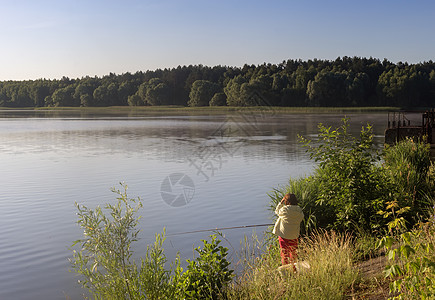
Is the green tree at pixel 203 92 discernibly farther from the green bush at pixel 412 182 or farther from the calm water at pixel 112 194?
the green bush at pixel 412 182

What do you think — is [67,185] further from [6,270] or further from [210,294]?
[210,294]

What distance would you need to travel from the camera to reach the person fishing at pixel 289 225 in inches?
351

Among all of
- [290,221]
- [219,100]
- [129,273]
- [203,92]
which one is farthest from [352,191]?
[203,92]

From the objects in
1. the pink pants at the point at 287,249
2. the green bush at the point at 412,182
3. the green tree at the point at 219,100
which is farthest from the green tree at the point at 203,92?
the pink pants at the point at 287,249

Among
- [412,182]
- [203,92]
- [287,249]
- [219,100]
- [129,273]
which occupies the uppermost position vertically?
[203,92]

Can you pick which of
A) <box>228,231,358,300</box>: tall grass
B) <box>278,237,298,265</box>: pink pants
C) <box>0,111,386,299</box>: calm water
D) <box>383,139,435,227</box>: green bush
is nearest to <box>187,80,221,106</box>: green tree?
<box>0,111,386,299</box>: calm water

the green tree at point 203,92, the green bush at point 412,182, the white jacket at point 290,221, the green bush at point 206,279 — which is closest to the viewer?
the green bush at point 206,279

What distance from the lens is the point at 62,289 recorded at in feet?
33.2

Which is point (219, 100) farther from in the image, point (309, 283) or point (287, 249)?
point (309, 283)

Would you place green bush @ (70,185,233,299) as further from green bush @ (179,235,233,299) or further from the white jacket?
the white jacket

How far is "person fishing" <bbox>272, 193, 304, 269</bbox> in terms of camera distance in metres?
8.91

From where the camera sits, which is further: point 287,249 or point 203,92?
point 203,92

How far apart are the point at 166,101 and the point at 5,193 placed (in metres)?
180

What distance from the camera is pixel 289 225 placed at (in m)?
8.97
